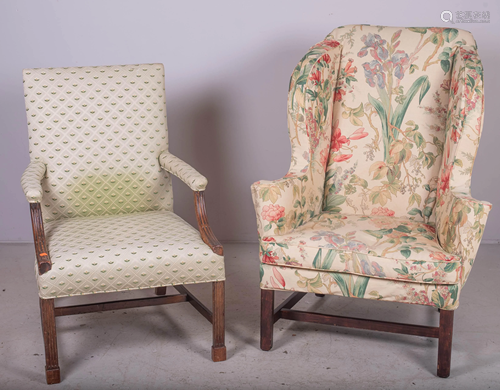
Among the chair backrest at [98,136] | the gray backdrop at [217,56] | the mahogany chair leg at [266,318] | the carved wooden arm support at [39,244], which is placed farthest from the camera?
the gray backdrop at [217,56]

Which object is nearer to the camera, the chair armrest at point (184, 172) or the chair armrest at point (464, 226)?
the chair armrest at point (464, 226)

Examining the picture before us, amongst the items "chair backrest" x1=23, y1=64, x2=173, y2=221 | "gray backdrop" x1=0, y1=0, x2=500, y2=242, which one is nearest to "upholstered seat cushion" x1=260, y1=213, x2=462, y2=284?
"chair backrest" x1=23, y1=64, x2=173, y2=221

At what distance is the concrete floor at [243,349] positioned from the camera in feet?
5.80

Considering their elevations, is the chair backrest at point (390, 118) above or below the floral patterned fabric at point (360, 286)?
above

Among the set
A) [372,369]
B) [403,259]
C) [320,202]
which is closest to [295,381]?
[372,369]

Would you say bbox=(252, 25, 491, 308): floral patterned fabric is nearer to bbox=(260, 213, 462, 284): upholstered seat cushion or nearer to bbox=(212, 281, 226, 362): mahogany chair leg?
bbox=(260, 213, 462, 284): upholstered seat cushion

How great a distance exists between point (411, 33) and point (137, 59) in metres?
1.47

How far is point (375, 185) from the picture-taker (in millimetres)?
2143

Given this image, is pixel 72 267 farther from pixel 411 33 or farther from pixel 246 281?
pixel 411 33

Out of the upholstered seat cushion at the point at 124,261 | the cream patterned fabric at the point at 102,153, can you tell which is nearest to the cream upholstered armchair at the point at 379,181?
the upholstered seat cushion at the point at 124,261

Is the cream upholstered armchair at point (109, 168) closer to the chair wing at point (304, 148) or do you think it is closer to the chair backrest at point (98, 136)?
the chair backrest at point (98, 136)

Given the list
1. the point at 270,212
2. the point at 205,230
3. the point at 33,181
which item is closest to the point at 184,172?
the point at 205,230

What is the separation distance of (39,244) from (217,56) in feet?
5.18

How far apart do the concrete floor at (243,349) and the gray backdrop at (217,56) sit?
853 millimetres
